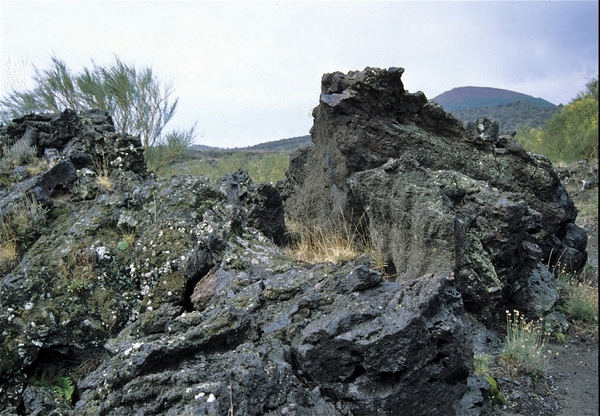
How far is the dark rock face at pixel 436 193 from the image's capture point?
504 cm

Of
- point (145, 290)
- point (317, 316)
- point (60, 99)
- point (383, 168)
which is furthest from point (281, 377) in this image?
point (60, 99)

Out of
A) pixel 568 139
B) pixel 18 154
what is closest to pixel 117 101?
pixel 18 154

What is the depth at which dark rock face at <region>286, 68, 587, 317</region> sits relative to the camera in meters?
5.04

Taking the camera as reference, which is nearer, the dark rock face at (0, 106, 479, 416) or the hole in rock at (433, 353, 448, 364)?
the dark rock face at (0, 106, 479, 416)

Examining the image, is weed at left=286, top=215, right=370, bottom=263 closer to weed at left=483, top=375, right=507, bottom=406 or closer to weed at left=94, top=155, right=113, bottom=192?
weed at left=94, top=155, right=113, bottom=192

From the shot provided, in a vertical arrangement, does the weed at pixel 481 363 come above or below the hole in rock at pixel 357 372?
below

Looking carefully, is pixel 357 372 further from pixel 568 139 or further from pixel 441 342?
pixel 568 139

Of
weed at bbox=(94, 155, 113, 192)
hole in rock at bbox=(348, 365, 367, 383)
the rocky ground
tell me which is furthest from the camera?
weed at bbox=(94, 155, 113, 192)

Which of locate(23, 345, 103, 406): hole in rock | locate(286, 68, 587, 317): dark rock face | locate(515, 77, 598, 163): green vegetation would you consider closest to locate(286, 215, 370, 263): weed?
locate(286, 68, 587, 317): dark rock face

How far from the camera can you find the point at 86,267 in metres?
4.54

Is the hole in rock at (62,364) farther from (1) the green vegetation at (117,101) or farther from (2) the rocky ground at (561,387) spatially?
(1) the green vegetation at (117,101)

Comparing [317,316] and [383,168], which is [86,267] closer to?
[317,316]

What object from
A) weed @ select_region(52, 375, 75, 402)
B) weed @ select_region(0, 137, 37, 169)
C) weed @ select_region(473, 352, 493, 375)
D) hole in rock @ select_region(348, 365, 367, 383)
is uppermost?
weed @ select_region(0, 137, 37, 169)

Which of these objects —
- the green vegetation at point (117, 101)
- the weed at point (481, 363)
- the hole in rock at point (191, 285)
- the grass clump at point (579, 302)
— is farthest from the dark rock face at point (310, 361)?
the green vegetation at point (117, 101)
